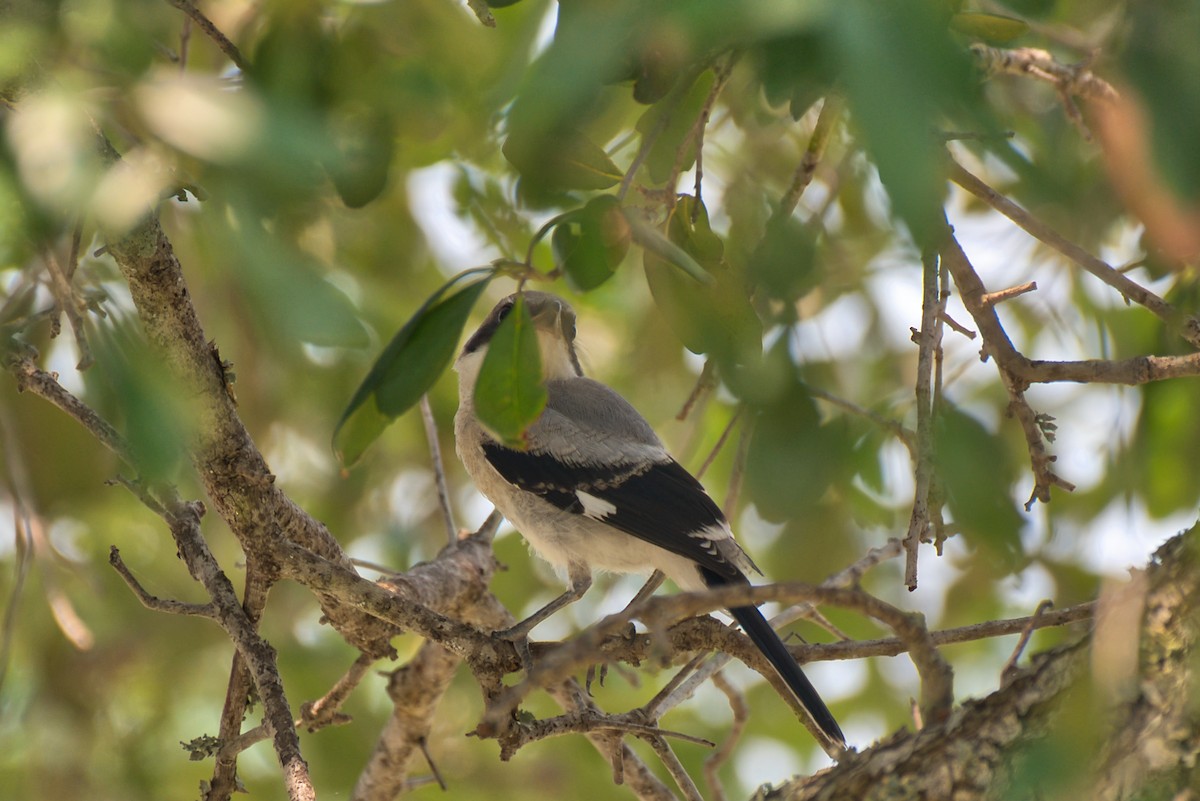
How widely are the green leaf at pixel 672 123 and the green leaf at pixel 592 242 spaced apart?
599 millimetres

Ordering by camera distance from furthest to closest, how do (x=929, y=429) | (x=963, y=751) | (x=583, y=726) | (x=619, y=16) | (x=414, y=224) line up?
(x=414, y=224) → (x=583, y=726) → (x=929, y=429) → (x=963, y=751) → (x=619, y=16)

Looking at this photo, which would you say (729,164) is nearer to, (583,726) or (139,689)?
(583,726)

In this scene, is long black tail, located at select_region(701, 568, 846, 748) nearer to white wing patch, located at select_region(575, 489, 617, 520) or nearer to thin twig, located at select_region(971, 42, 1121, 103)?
white wing patch, located at select_region(575, 489, 617, 520)

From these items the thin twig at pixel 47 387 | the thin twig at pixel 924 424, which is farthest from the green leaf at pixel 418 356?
the thin twig at pixel 924 424

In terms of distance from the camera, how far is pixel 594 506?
346cm

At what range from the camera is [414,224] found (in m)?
5.04

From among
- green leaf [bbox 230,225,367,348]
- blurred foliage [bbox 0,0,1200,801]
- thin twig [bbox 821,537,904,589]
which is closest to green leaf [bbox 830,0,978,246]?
blurred foliage [bbox 0,0,1200,801]

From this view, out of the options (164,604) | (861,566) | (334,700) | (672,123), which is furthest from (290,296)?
(334,700)

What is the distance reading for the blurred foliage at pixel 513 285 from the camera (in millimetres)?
1218

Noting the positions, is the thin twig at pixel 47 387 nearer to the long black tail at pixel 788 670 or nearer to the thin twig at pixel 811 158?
the long black tail at pixel 788 670

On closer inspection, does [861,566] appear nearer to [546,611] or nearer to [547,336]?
[546,611]

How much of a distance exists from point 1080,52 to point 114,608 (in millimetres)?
4142

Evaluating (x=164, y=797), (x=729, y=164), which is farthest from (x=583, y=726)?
(x=164, y=797)

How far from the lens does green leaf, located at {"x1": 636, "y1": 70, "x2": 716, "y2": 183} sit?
9.02ft
